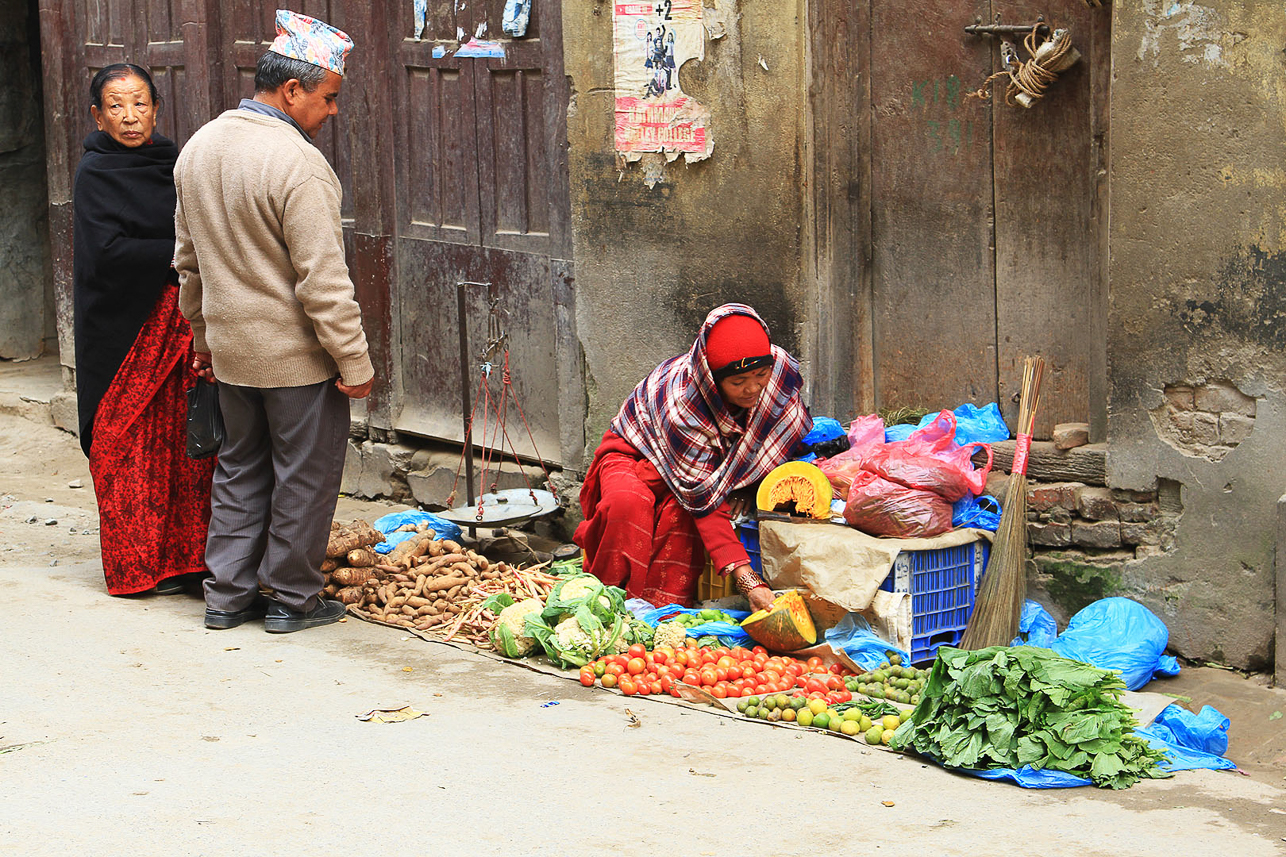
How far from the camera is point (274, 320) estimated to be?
472 cm

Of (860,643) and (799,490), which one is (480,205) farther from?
(860,643)

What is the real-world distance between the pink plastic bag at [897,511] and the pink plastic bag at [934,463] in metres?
0.04

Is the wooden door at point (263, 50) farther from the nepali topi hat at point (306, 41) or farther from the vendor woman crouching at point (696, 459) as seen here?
the vendor woman crouching at point (696, 459)

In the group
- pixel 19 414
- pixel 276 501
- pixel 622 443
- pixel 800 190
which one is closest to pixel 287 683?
pixel 276 501

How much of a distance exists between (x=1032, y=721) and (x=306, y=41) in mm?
3146

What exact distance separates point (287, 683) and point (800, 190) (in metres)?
2.64

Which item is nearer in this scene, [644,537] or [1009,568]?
[1009,568]

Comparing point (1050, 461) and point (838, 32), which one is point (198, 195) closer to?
point (838, 32)

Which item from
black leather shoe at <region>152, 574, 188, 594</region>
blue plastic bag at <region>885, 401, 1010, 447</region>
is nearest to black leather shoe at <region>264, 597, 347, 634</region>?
black leather shoe at <region>152, 574, 188, 594</region>

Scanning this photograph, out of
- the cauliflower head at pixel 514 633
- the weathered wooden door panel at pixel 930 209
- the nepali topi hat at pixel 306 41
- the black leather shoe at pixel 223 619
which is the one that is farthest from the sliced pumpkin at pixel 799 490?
the nepali topi hat at pixel 306 41

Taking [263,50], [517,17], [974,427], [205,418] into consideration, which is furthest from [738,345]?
[263,50]

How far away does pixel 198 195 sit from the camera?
466 cm

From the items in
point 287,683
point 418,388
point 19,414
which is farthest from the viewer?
point 19,414

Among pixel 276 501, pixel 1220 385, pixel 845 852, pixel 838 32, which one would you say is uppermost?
pixel 838 32
